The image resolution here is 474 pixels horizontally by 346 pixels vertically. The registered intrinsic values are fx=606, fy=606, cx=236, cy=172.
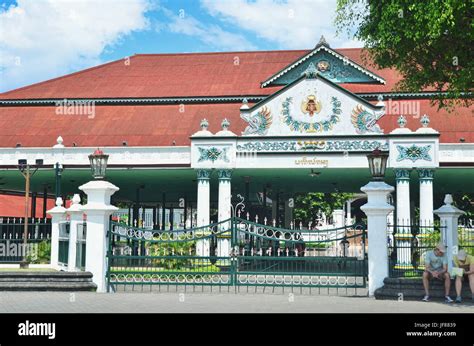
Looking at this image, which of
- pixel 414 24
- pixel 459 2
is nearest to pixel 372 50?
pixel 414 24

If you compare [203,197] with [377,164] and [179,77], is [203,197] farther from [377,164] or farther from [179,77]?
[377,164]

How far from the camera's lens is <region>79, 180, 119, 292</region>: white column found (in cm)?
1385

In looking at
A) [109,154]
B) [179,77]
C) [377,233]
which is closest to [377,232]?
[377,233]

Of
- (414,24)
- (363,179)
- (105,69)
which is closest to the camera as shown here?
(414,24)

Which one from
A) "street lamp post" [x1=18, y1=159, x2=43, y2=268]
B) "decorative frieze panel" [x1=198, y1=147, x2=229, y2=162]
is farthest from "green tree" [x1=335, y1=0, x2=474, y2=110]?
"street lamp post" [x1=18, y1=159, x2=43, y2=268]

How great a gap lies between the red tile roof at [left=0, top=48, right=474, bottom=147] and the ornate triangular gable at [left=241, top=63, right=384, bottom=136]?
5.02ft

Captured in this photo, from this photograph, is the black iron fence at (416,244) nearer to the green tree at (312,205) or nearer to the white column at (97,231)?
the white column at (97,231)

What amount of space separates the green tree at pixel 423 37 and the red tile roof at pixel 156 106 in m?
7.35

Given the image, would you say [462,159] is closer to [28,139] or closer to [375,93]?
[375,93]

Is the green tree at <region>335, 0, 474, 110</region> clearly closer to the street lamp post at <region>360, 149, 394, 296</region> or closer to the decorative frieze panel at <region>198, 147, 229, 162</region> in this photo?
the street lamp post at <region>360, 149, 394, 296</region>

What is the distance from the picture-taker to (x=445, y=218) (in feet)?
45.9

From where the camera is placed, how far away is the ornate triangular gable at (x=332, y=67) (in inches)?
979

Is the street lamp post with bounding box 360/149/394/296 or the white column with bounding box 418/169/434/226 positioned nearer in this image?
the street lamp post with bounding box 360/149/394/296
